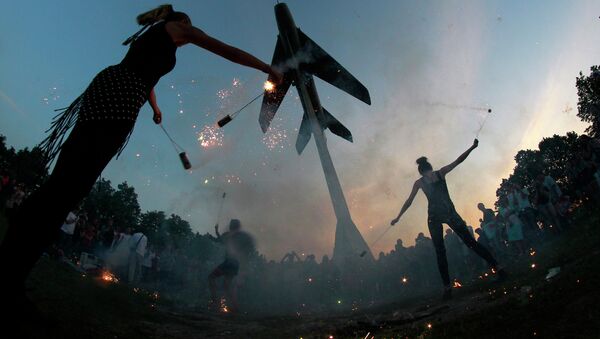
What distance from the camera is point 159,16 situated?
2.81 meters

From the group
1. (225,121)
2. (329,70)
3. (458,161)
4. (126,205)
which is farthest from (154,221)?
(458,161)

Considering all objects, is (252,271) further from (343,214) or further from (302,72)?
(302,72)

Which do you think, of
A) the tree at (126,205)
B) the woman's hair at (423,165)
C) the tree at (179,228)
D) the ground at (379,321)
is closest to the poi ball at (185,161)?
the ground at (379,321)

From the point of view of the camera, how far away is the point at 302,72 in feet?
53.8

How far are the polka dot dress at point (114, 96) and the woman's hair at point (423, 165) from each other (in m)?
5.77

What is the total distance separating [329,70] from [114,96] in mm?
14962

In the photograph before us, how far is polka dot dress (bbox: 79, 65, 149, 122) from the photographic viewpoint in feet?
7.55

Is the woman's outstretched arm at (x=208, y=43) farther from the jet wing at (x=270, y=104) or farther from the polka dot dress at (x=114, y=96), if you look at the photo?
the jet wing at (x=270, y=104)

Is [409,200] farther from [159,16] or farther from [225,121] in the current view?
[159,16]

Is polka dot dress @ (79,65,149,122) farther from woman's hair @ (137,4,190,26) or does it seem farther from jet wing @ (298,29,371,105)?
jet wing @ (298,29,371,105)

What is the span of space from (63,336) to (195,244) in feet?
111

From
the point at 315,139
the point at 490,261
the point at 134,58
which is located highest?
the point at 315,139

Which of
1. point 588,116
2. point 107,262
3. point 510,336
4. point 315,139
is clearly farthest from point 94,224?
point 588,116

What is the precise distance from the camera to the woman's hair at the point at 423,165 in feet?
22.7
